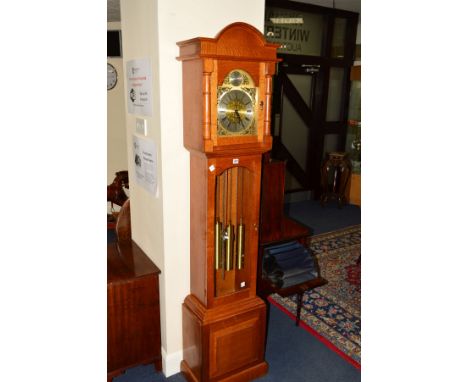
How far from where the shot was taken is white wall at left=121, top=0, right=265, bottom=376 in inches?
77.0

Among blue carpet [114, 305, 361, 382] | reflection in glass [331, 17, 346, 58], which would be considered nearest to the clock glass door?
blue carpet [114, 305, 361, 382]

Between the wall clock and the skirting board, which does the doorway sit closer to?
the wall clock

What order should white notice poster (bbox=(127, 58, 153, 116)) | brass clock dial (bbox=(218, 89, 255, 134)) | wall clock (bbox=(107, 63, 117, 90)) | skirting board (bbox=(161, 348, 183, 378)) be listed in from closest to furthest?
brass clock dial (bbox=(218, 89, 255, 134))
white notice poster (bbox=(127, 58, 153, 116))
skirting board (bbox=(161, 348, 183, 378))
wall clock (bbox=(107, 63, 117, 90))

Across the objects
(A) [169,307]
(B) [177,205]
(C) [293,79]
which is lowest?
(A) [169,307]

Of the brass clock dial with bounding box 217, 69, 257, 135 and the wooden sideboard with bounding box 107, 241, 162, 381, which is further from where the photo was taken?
the wooden sideboard with bounding box 107, 241, 162, 381

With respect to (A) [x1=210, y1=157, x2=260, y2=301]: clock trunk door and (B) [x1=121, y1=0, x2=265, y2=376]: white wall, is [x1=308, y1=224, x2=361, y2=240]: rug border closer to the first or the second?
(A) [x1=210, y1=157, x2=260, y2=301]: clock trunk door

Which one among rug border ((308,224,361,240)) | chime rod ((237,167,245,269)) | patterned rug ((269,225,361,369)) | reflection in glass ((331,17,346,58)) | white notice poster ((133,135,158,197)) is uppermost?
reflection in glass ((331,17,346,58))

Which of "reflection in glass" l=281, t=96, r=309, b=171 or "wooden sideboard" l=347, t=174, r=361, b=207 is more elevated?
"reflection in glass" l=281, t=96, r=309, b=171

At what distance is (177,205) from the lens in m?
2.18

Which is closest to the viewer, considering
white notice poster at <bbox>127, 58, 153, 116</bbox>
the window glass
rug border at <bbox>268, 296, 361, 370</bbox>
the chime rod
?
white notice poster at <bbox>127, 58, 153, 116</bbox>
